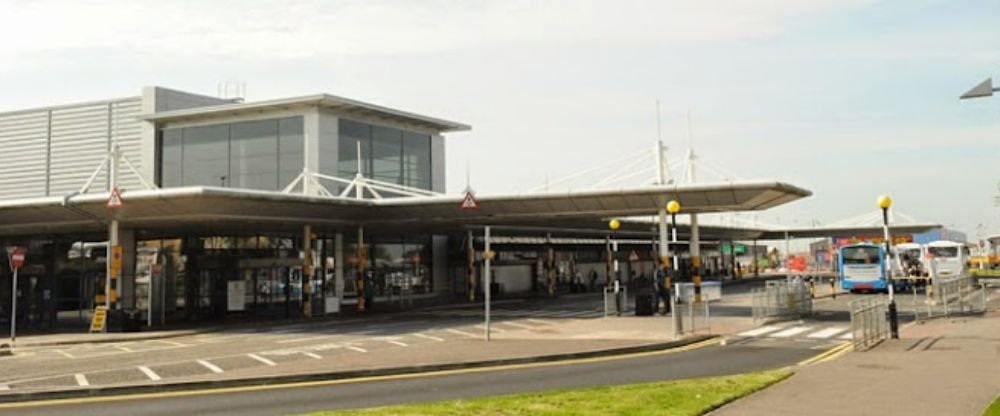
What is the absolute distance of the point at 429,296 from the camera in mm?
51938

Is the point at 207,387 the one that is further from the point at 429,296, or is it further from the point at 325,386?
the point at 429,296

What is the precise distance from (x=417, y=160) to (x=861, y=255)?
2787 centimetres

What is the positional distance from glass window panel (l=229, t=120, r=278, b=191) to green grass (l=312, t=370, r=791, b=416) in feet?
124

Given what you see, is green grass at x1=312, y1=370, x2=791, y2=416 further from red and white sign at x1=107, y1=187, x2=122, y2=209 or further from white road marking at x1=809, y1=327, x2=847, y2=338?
red and white sign at x1=107, y1=187, x2=122, y2=209

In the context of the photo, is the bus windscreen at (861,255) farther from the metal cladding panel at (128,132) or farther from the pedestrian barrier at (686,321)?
the metal cladding panel at (128,132)

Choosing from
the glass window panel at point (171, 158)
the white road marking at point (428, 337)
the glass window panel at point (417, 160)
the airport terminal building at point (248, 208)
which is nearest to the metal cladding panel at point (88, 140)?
the airport terminal building at point (248, 208)

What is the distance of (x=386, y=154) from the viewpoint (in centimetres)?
5088

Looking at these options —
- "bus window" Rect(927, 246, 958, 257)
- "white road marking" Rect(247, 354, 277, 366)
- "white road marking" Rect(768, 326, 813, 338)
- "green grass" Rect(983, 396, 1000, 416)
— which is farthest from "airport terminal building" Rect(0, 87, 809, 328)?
"bus window" Rect(927, 246, 958, 257)

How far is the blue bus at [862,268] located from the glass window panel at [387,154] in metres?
27.7

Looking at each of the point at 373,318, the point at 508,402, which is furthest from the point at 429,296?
the point at 508,402

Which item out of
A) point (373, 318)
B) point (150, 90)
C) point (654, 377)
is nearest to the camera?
point (654, 377)

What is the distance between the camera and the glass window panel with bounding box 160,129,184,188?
50.5 metres

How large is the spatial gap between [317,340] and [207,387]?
9734 millimetres

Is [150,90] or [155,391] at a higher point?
[150,90]
